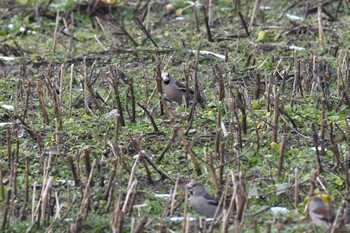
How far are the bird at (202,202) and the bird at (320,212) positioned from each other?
522mm

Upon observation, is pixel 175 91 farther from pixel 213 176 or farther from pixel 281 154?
pixel 213 176

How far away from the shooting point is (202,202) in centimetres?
597

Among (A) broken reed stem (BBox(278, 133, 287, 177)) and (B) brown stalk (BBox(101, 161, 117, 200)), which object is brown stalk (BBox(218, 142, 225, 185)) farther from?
(B) brown stalk (BBox(101, 161, 117, 200))

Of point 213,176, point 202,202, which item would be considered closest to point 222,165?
point 213,176

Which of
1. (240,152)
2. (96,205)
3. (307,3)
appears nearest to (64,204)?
(96,205)

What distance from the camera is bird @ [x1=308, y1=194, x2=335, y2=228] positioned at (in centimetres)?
554

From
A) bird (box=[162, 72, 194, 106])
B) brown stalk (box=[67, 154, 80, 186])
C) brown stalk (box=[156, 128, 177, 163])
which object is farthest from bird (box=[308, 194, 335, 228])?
bird (box=[162, 72, 194, 106])

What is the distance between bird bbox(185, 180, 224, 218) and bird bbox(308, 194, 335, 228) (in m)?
0.52

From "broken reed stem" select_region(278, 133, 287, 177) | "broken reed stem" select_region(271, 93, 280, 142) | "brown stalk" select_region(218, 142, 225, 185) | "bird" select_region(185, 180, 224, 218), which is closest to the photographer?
"bird" select_region(185, 180, 224, 218)

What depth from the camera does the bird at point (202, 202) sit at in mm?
5930

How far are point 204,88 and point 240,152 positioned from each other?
2.29 m

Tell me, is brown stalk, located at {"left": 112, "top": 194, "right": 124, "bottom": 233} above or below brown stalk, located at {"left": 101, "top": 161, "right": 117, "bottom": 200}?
below

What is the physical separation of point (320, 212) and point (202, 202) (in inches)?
28.8

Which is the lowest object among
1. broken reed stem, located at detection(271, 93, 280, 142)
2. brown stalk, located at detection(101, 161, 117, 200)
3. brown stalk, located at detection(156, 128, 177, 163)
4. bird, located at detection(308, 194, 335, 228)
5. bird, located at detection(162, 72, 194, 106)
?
bird, located at detection(308, 194, 335, 228)
